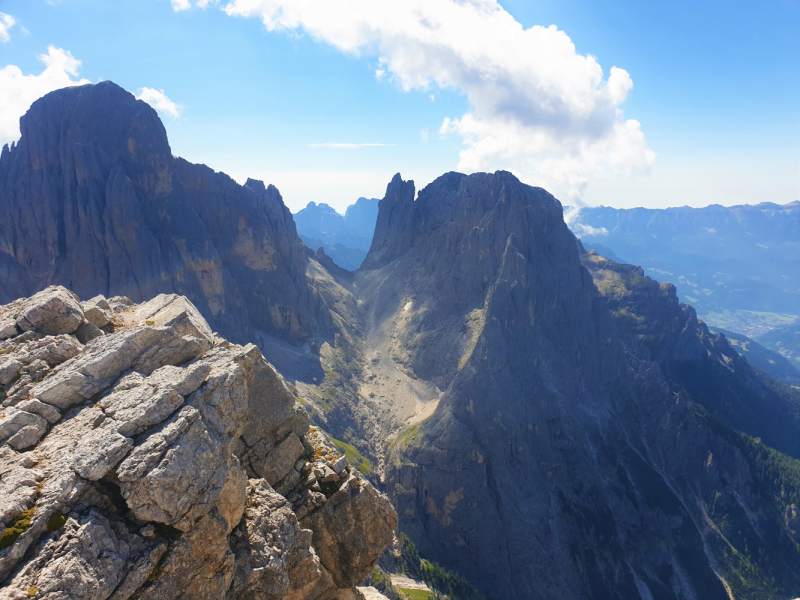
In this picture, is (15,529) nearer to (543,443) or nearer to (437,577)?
(437,577)

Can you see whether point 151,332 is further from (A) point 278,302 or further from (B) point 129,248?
(A) point 278,302

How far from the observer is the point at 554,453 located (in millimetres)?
135250

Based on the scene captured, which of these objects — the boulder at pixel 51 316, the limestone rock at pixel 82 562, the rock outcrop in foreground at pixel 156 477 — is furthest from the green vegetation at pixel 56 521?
the boulder at pixel 51 316

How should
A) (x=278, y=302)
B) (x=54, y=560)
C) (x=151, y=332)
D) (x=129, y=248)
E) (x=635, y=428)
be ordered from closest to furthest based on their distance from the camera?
(x=54, y=560)
(x=151, y=332)
(x=129, y=248)
(x=635, y=428)
(x=278, y=302)

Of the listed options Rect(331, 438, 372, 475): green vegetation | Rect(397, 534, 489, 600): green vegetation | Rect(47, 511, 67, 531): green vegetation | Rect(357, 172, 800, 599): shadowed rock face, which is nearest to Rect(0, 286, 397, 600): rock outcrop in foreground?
Rect(47, 511, 67, 531): green vegetation

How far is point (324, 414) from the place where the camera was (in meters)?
143

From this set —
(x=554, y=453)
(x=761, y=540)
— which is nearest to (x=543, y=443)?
(x=554, y=453)

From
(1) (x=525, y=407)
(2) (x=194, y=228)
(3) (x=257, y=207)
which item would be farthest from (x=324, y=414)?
(3) (x=257, y=207)

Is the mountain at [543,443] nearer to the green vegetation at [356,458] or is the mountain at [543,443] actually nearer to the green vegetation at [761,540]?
the green vegetation at [761,540]

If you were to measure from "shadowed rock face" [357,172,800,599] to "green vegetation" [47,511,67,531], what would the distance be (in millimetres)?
120252

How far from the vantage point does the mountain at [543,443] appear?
118875mm

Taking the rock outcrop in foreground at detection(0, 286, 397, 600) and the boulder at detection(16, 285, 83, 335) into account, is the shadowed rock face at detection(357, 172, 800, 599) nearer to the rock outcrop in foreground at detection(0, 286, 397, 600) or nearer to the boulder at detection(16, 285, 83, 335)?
the rock outcrop in foreground at detection(0, 286, 397, 600)

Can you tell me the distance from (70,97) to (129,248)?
63009 millimetres

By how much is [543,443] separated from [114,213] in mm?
161500
